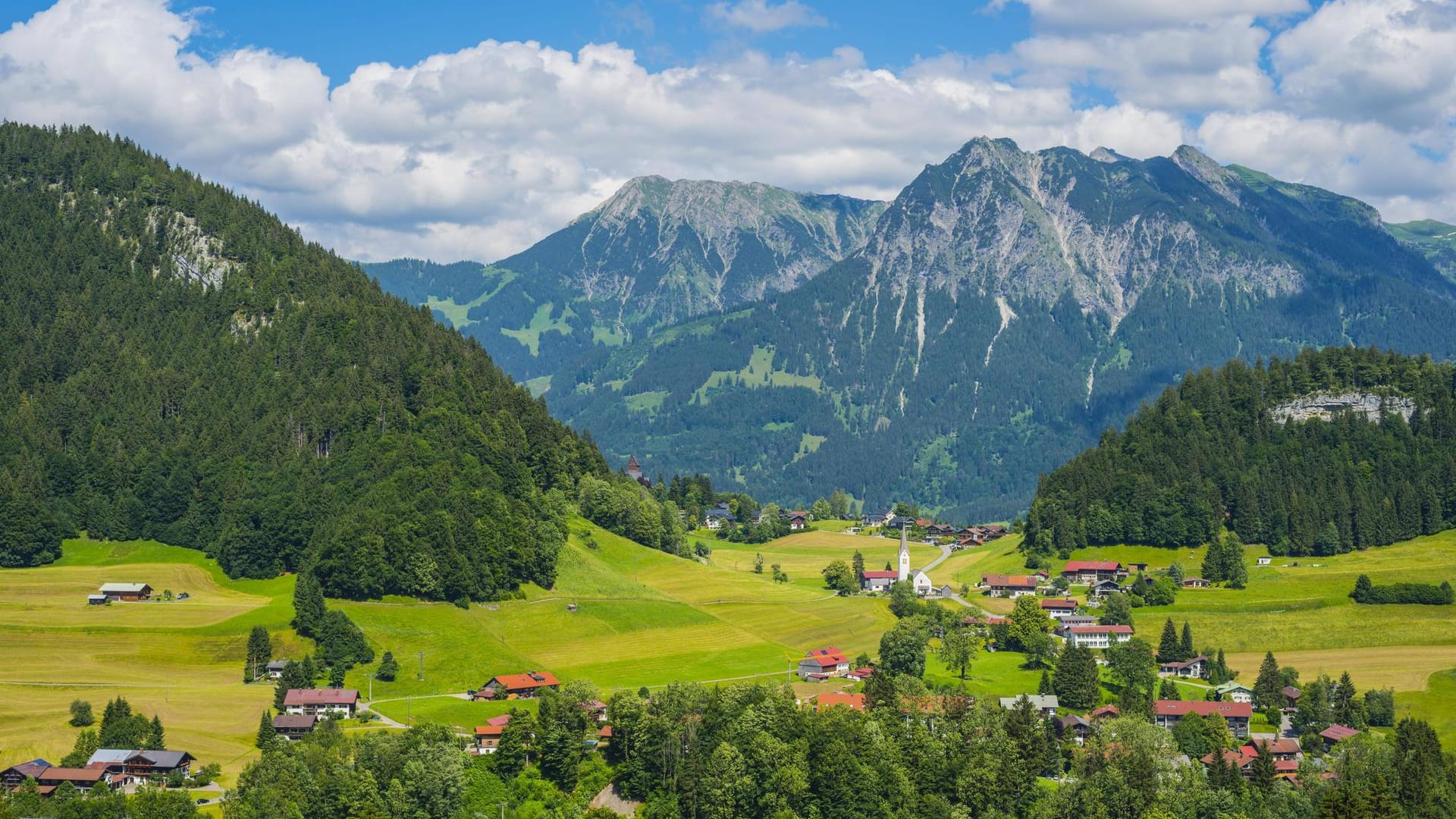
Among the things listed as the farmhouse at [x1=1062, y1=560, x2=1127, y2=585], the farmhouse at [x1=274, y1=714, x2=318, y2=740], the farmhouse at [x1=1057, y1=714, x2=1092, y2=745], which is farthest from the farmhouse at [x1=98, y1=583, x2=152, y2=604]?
the farmhouse at [x1=1062, y1=560, x2=1127, y2=585]

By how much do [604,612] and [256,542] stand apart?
41.0 meters

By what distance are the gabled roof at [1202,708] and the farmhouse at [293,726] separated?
246ft

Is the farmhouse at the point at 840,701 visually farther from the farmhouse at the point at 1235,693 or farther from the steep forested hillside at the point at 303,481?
the steep forested hillside at the point at 303,481

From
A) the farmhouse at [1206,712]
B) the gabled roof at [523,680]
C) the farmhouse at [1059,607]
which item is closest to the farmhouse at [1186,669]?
the farmhouse at [1206,712]

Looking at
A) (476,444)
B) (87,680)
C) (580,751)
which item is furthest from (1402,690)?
(87,680)

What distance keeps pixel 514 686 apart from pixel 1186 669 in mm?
68941

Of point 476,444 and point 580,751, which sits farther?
point 476,444

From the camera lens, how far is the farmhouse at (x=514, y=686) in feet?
464

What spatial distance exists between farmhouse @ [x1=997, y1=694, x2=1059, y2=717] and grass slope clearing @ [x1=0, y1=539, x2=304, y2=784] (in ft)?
216

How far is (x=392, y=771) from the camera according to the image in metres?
113

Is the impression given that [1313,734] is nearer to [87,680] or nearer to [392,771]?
[392,771]

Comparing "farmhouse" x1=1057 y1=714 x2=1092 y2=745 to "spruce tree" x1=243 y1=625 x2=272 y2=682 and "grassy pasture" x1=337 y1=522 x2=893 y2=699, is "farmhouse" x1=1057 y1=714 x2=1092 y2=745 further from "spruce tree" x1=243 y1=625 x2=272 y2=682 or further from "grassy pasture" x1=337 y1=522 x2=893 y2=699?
"spruce tree" x1=243 y1=625 x2=272 y2=682

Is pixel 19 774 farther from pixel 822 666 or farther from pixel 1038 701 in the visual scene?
pixel 1038 701

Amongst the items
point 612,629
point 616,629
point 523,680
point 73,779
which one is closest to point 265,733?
point 73,779
